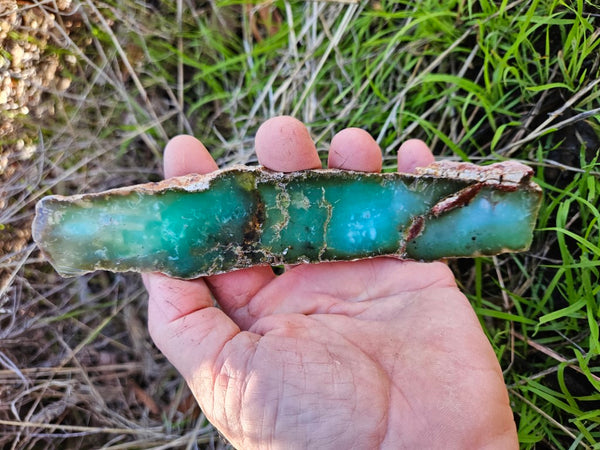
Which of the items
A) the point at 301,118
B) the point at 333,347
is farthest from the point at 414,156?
the point at 333,347

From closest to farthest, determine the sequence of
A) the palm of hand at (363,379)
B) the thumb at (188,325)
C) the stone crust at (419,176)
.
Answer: the palm of hand at (363,379), the thumb at (188,325), the stone crust at (419,176)

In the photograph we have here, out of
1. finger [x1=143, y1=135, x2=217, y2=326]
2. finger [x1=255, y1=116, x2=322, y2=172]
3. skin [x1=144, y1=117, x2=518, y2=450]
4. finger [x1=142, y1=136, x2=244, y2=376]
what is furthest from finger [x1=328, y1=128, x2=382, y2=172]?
finger [x1=142, y1=136, x2=244, y2=376]

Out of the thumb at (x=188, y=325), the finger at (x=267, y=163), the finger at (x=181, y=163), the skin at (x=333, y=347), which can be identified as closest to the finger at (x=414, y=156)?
the skin at (x=333, y=347)

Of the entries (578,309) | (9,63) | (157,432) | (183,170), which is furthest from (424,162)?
(9,63)

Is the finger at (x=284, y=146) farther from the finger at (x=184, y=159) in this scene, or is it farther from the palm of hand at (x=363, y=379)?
the palm of hand at (x=363, y=379)

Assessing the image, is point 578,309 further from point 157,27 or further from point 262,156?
point 157,27

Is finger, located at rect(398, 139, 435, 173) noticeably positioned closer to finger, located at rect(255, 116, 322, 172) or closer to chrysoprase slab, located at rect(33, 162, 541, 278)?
chrysoprase slab, located at rect(33, 162, 541, 278)

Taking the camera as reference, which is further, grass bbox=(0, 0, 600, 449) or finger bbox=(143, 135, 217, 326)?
grass bbox=(0, 0, 600, 449)

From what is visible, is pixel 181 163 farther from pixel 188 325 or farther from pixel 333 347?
pixel 333 347
